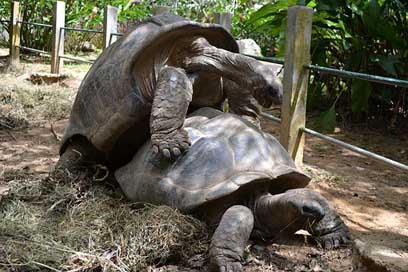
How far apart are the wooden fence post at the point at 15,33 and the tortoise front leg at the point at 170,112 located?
7.85m

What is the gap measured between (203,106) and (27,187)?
3.93ft

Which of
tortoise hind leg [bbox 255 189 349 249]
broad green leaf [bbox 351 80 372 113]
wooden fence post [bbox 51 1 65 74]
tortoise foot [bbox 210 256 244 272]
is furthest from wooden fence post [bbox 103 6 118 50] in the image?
tortoise foot [bbox 210 256 244 272]

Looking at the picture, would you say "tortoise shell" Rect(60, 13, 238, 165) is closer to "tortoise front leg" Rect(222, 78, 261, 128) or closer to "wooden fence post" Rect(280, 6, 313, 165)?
"tortoise front leg" Rect(222, 78, 261, 128)

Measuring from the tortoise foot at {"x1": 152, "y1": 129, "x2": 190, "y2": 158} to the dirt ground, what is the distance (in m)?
0.59

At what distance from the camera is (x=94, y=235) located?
2.75 m

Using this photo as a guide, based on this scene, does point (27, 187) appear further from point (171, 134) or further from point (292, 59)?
point (292, 59)

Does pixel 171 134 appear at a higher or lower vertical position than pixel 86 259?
higher

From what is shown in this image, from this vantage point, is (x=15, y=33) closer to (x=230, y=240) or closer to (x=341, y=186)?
(x=341, y=186)

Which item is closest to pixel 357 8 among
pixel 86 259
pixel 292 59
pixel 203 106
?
pixel 292 59

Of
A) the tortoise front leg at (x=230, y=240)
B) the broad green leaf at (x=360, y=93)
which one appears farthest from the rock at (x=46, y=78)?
the tortoise front leg at (x=230, y=240)

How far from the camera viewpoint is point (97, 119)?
3.42 metres

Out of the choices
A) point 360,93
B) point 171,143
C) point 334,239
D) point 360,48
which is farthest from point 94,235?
point 360,48

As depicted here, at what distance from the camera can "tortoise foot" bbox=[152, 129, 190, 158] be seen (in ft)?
9.48

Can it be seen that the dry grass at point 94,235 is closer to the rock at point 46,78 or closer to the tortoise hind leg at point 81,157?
the tortoise hind leg at point 81,157
